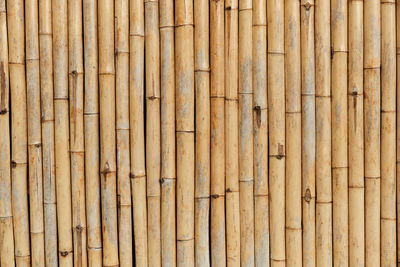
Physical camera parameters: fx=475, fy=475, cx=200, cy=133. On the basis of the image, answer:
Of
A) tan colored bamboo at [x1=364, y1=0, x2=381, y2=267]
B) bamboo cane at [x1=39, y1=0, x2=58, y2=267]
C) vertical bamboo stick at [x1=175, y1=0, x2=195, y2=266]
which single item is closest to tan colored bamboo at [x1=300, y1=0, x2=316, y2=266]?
tan colored bamboo at [x1=364, y1=0, x2=381, y2=267]

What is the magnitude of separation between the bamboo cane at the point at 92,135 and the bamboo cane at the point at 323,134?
462mm

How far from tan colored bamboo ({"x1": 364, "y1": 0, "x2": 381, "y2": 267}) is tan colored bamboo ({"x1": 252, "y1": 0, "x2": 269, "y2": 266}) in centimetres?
21

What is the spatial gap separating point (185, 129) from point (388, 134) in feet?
1.41

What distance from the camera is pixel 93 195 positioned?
98 centimetres

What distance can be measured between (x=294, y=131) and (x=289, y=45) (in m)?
0.18

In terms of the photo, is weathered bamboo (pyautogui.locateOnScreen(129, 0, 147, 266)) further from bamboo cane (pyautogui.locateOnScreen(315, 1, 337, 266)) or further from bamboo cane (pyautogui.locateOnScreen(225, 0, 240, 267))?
bamboo cane (pyautogui.locateOnScreen(315, 1, 337, 266))

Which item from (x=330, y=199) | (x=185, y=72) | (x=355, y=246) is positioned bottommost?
(x=355, y=246)

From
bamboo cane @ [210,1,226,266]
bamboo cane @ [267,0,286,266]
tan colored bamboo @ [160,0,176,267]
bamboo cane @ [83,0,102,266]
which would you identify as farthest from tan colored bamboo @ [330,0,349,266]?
bamboo cane @ [83,0,102,266]

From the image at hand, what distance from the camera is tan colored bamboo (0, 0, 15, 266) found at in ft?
3.16

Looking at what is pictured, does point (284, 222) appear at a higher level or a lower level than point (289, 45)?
lower

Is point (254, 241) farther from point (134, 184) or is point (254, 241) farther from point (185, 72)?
point (185, 72)

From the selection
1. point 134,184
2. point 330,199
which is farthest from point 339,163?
point 134,184

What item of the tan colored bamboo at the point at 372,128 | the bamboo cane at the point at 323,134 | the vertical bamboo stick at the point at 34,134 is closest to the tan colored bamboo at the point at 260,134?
the bamboo cane at the point at 323,134

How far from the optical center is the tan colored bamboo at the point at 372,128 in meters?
0.99
